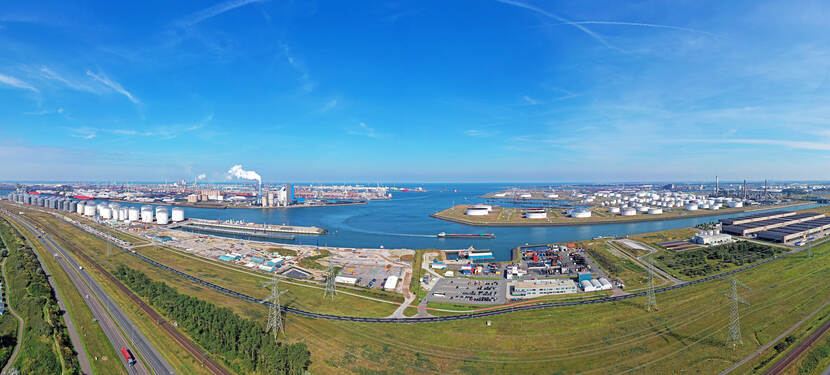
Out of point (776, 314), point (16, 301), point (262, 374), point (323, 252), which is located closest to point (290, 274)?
point (323, 252)

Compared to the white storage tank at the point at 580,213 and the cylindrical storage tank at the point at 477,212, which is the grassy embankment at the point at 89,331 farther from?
the white storage tank at the point at 580,213

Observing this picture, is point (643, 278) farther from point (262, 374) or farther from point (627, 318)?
point (262, 374)

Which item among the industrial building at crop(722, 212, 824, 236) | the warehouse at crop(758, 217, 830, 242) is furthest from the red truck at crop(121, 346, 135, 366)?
the industrial building at crop(722, 212, 824, 236)

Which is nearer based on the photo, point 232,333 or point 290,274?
point 232,333

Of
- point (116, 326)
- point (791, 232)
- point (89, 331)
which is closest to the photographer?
point (89, 331)

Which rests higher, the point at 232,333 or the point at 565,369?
the point at 232,333

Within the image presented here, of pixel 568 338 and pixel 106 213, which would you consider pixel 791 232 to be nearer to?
pixel 568 338

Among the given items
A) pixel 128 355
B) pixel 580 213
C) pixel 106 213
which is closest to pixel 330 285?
pixel 128 355
